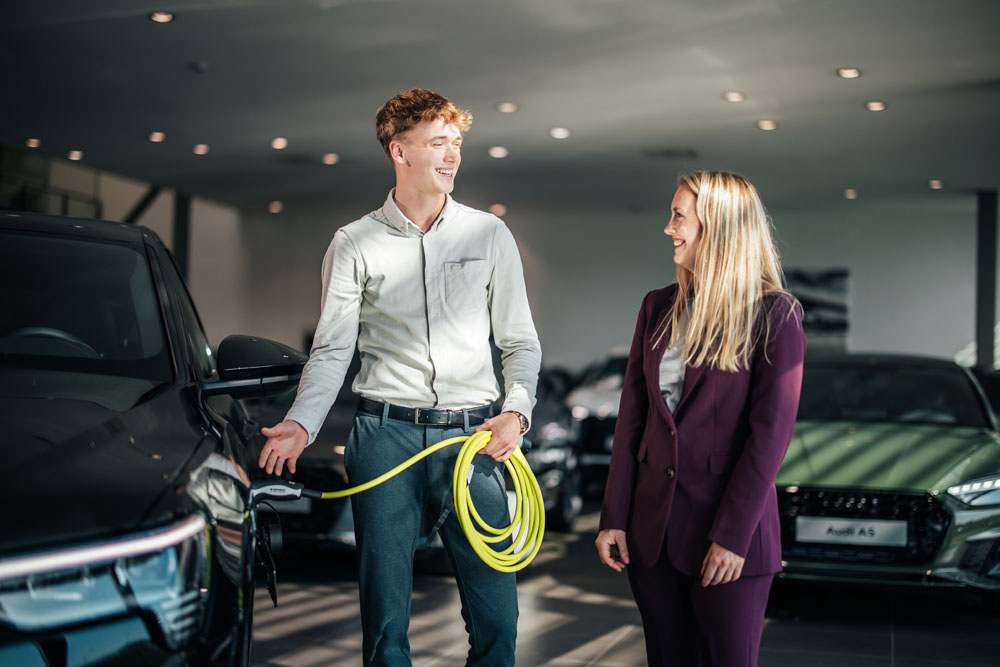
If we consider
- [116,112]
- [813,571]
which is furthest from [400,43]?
[813,571]

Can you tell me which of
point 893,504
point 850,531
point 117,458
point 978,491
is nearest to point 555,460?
point 850,531

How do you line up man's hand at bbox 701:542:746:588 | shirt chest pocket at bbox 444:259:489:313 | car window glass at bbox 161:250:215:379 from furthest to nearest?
car window glass at bbox 161:250:215:379 < shirt chest pocket at bbox 444:259:489:313 < man's hand at bbox 701:542:746:588

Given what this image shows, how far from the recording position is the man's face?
7.77ft

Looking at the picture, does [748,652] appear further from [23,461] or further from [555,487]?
[555,487]

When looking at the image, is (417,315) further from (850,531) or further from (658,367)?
(850,531)

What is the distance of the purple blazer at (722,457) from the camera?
81.0 inches

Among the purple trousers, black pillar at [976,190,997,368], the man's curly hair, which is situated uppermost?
black pillar at [976,190,997,368]

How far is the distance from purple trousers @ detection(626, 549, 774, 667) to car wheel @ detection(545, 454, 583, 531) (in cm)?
468

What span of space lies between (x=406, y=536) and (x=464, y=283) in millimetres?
614

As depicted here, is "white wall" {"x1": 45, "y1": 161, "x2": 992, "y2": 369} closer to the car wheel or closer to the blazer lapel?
the car wheel

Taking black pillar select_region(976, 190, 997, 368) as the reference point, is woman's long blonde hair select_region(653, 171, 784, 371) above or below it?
below

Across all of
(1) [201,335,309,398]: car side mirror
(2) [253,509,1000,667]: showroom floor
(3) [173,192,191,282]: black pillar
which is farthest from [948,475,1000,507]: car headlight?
(3) [173,192,191,282]: black pillar

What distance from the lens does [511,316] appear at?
2.50m

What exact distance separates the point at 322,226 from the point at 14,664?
61.4ft
